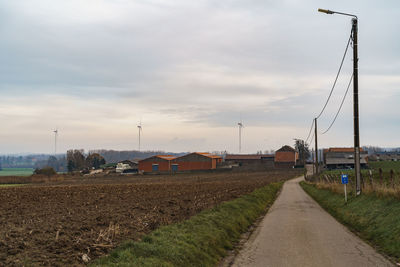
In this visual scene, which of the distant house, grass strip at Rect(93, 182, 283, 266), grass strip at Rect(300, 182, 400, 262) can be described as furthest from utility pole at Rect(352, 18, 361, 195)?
the distant house

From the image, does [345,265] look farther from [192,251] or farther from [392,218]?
[392,218]

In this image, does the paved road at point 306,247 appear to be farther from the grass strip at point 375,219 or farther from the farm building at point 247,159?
the farm building at point 247,159

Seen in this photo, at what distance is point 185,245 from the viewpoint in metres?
12.0

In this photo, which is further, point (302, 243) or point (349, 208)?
point (349, 208)

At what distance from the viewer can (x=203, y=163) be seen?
396 ft

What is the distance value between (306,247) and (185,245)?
4.24 m

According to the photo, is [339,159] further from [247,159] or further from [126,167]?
[126,167]

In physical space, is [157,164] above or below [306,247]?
above

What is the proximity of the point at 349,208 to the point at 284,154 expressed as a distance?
122918mm

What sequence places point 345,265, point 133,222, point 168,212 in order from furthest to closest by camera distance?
1. point 168,212
2. point 133,222
3. point 345,265

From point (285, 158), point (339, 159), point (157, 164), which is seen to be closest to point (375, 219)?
point (157, 164)

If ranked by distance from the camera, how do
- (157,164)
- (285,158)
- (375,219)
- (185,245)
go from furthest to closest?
(285,158), (157,164), (375,219), (185,245)

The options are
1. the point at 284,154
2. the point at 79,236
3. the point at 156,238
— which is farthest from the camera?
the point at 284,154

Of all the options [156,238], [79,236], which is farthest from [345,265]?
[79,236]
